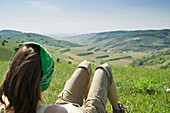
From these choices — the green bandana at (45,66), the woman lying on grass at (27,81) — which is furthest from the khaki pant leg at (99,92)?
the green bandana at (45,66)

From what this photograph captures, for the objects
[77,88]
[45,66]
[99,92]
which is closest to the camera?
[45,66]

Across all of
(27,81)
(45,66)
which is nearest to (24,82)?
(27,81)

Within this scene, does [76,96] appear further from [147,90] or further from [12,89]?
[147,90]

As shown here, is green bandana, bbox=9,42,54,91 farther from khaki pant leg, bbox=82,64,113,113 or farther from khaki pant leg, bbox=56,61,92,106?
khaki pant leg, bbox=56,61,92,106

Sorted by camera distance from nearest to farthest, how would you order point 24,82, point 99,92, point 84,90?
point 24,82 < point 99,92 < point 84,90

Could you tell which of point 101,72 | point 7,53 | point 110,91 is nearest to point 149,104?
point 110,91

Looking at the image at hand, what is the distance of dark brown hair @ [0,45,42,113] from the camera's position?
1.50 m

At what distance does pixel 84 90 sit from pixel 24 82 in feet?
5.53

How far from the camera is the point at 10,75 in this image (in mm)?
1554

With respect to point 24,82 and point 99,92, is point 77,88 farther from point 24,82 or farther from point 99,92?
point 24,82

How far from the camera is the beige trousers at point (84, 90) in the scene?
7.80 ft

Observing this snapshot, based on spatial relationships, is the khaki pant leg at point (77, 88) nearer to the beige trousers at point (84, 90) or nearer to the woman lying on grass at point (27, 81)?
the beige trousers at point (84, 90)

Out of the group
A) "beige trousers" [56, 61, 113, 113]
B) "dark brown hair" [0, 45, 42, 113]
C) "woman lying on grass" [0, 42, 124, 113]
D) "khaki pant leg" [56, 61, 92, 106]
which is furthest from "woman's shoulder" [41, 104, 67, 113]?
"khaki pant leg" [56, 61, 92, 106]

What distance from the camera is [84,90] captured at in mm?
3016
